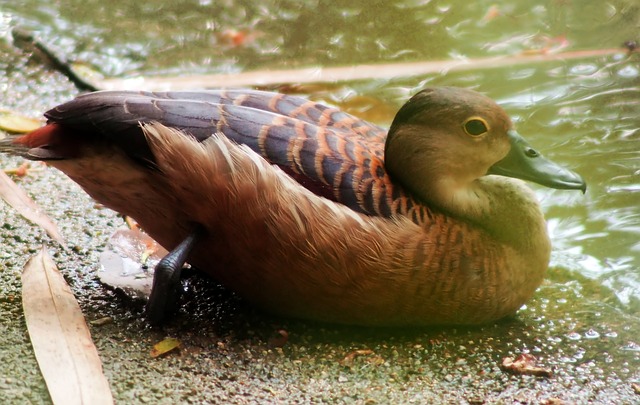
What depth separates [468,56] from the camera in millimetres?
6027

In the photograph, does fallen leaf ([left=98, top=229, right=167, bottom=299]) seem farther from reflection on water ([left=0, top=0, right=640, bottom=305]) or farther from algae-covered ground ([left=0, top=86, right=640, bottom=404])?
reflection on water ([left=0, top=0, right=640, bottom=305])

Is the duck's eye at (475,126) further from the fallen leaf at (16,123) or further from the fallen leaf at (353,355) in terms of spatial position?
the fallen leaf at (16,123)

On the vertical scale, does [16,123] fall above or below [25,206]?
above

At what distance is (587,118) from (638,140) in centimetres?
36

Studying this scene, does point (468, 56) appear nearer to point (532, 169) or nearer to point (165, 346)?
point (532, 169)

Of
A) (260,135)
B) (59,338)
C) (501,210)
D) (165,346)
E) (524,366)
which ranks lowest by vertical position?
(59,338)

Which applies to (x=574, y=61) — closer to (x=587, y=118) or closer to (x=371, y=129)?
(x=587, y=118)

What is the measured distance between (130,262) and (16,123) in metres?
1.46

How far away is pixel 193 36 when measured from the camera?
6.26 meters

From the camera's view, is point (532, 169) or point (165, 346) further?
point (532, 169)

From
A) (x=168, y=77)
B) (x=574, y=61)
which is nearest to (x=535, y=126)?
(x=574, y=61)

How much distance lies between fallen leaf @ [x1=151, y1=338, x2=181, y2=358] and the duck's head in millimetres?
1071

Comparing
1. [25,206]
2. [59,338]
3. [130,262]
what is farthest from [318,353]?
[25,206]

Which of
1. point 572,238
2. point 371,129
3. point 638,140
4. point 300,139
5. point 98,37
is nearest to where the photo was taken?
point 300,139
